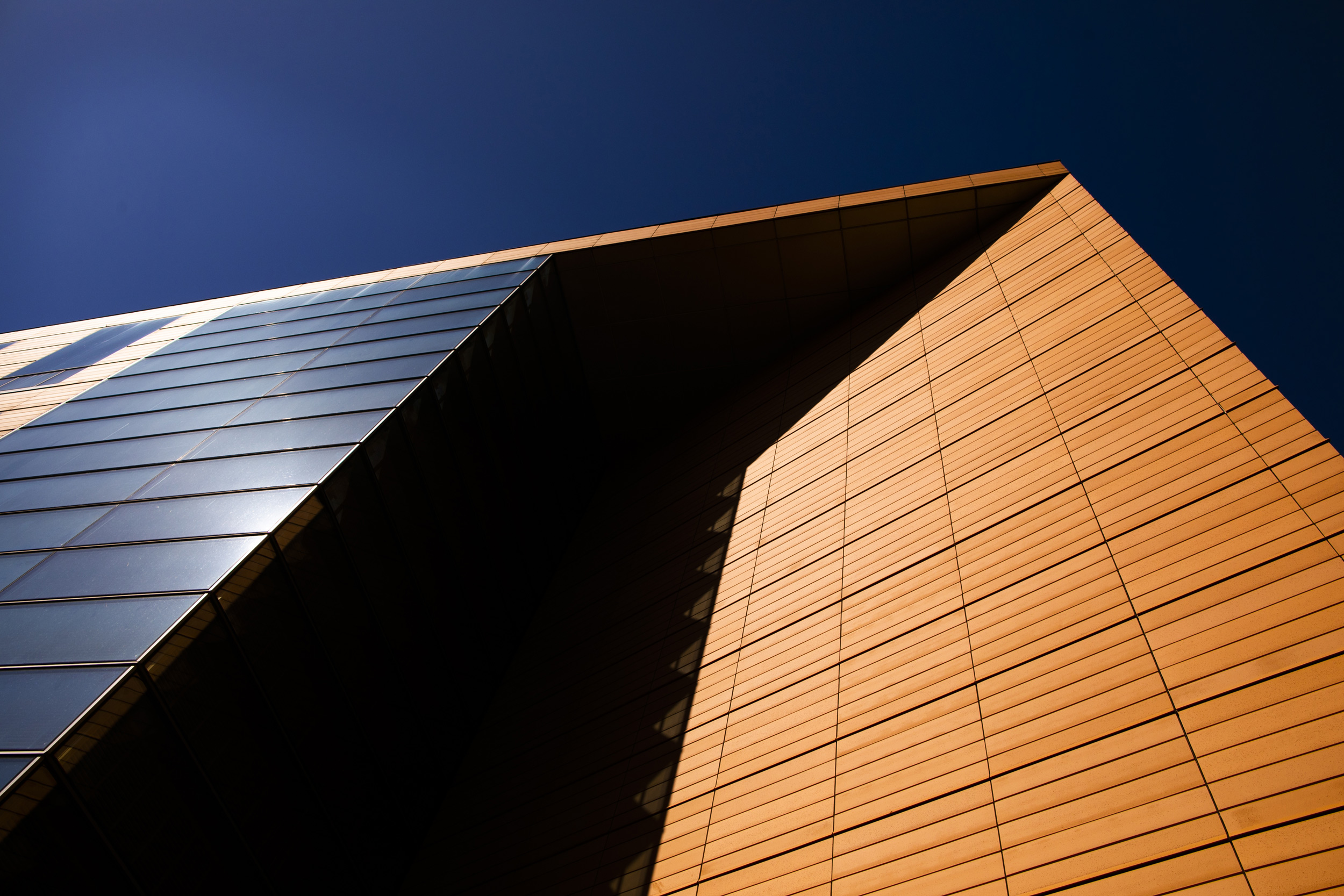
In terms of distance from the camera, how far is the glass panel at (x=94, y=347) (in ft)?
53.5

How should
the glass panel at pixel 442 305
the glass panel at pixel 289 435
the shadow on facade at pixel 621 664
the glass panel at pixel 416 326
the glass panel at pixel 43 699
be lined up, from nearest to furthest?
1. the glass panel at pixel 43 699
2. the shadow on facade at pixel 621 664
3. the glass panel at pixel 289 435
4. the glass panel at pixel 416 326
5. the glass panel at pixel 442 305

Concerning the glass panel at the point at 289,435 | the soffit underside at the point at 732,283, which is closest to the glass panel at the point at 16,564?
the glass panel at the point at 289,435

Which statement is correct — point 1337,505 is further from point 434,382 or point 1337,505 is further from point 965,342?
point 434,382

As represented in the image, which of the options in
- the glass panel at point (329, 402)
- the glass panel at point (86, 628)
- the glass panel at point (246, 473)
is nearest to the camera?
the glass panel at point (86, 628)

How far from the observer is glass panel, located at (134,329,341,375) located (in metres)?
13.8

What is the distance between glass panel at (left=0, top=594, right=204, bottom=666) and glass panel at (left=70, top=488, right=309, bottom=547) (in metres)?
1.03

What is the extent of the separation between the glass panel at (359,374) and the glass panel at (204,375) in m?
0.64

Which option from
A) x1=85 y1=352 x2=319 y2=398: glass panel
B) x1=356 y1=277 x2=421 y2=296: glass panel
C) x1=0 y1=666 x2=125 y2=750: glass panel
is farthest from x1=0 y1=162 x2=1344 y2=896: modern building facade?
x1=356 y1=277 x2=421 y2=296: glass panel

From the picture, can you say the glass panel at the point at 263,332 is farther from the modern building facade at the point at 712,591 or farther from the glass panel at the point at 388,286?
the glass panel at the point at 388,286

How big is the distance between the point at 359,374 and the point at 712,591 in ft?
20.6

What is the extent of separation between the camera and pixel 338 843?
9289 mm

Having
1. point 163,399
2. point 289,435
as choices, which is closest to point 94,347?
point 163,399

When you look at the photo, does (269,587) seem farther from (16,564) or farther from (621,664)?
(621,664)

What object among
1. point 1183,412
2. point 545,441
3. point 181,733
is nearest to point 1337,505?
point 1183,412
